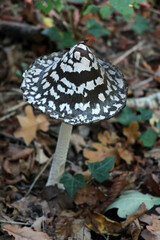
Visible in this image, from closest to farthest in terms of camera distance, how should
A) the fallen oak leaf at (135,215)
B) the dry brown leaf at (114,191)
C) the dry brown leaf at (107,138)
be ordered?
the fallen oak leaf at (135,215) → the dry brown leaf at (114,191) → the dry brown leaf at (107,138)

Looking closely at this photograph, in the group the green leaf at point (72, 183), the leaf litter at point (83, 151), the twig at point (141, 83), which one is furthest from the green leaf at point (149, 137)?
the green leaf at point (72, 183)

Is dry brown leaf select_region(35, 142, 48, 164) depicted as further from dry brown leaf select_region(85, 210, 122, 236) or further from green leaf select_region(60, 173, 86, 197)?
dry brown leaf select_region(85, 210, 122, 236)

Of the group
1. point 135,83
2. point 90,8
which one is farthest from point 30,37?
point 135,83

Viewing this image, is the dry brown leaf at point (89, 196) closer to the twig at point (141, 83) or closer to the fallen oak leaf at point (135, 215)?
the fallen oak leaf at point (135, 215)

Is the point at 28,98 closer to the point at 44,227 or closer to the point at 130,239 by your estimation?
the point at 44,227

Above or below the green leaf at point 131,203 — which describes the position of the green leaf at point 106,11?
above

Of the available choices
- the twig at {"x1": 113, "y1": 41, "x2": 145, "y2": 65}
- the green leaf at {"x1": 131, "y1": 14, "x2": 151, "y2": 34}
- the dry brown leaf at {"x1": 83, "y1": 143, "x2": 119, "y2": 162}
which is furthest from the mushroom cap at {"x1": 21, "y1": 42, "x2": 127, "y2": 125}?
the green leaf at {"x1": 131, "y1": 14, "x2": 151, "y2": 34}
